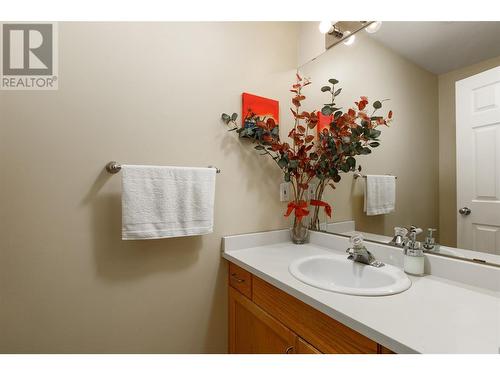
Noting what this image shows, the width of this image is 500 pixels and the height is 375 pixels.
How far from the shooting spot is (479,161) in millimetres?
886

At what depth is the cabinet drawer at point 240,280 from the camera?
1.11 m

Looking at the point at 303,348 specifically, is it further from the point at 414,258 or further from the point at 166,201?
the point at 166,201

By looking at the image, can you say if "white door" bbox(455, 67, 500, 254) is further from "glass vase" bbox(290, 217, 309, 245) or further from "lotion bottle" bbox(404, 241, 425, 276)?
"glass vase" bbox(290, 217, 309, 245)

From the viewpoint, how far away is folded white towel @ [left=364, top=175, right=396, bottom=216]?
116 cm

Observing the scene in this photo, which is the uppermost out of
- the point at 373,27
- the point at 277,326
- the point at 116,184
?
the point at 373,27

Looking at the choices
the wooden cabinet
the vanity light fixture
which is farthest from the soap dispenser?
the vanity light fixture

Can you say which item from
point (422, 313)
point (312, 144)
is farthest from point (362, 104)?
point (422, 313)

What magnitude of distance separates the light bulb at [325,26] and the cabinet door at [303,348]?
57.3 inches

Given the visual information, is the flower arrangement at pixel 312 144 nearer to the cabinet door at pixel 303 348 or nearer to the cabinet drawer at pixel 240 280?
the cabinet drawer at pixel 240 280

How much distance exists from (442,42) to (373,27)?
0.32 metres

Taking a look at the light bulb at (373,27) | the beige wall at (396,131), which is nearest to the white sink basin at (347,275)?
the beige wall at (396,131)

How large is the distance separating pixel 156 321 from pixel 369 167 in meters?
1.22

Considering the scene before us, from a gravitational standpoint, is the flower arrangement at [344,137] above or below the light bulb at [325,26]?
below

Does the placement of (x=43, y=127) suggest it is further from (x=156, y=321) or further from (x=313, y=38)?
(x=313, y=38)
